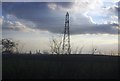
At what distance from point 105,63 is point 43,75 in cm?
252

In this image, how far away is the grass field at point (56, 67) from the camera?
371 inches

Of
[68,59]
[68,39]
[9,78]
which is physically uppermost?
[68,39]

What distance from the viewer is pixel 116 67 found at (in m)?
10.2

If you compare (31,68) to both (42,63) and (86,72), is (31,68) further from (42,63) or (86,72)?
(86,72)

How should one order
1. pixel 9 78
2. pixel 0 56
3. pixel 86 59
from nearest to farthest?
pixel 9 78 → pixel 0 56 → pixel 86 59

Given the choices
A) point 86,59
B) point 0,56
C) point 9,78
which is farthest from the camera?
point 86,59

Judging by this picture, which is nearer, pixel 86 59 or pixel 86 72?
pixel 86 72

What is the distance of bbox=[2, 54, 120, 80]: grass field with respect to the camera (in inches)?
371

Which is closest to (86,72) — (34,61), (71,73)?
(71,73)

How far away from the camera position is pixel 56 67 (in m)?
9.73

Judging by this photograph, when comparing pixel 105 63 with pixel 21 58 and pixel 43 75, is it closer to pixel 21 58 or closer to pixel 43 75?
pixel 43 75

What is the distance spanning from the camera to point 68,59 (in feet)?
33.1

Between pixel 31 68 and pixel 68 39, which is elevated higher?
pixel 68 39

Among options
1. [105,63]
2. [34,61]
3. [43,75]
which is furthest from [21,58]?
[105,63]
